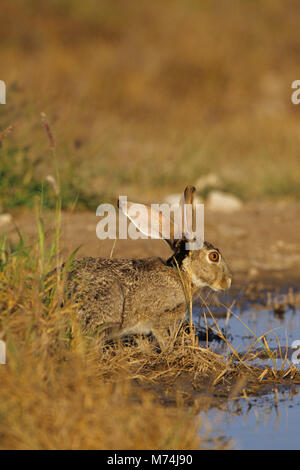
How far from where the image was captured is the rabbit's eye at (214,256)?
237 inches

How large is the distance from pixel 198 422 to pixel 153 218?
2.04m

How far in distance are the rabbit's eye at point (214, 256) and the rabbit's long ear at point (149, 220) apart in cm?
30

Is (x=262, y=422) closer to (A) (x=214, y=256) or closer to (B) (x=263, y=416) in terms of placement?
(B) (x=263, y=416)

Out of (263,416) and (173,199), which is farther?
(173,199)

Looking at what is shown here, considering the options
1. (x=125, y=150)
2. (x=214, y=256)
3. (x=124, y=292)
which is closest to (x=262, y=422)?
(x=124, y=292)

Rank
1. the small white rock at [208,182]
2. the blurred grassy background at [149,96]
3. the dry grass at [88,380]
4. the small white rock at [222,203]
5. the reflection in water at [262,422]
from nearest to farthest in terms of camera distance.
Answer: the dry grass at [88,380], the reflection in water at [262,422], the blurred grassy background at [149,96], the small white rock at [222,203], the small white rock at [208,182]

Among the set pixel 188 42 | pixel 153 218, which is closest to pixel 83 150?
pixel 153 218

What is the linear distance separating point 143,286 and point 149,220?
496mm

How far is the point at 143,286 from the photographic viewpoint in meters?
5.70

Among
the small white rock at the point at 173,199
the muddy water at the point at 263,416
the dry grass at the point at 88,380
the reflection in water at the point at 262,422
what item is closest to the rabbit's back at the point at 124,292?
the dry grass at the point at 88,380

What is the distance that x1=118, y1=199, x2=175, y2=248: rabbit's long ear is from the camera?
5734mm

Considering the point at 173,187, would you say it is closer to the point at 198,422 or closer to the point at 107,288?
the point at 107,288

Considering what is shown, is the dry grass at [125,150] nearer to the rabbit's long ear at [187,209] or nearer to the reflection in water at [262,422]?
the reflection in water at [262,422]

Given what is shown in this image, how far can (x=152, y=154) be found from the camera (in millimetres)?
13680
